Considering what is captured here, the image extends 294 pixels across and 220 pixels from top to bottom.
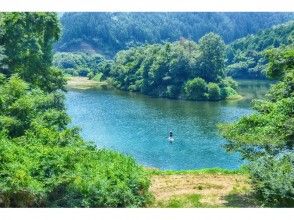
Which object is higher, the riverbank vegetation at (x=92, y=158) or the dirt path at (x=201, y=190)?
the riverbank vegetation at (x=92, y=158)

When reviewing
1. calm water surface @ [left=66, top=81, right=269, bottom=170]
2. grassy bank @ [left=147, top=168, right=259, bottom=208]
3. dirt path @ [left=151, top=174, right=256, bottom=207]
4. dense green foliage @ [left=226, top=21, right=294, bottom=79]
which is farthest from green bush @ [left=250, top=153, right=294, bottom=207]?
dense green foliage @ [left=226, top=21, right=294, bottom=79]

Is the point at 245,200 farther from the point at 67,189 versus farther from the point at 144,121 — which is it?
the point at 144,121

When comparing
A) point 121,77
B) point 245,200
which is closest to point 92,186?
point 245,200

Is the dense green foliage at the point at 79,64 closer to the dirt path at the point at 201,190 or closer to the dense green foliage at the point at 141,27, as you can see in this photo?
the dense green foliage at the point at 141,27

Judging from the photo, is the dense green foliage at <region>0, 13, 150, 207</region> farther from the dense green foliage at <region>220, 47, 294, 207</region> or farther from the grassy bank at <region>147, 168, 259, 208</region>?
the dense green foliage at <region>220, 47, 294, 207</region>

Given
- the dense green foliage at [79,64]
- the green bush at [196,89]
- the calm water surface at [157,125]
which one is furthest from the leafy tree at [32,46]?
the dense green foliage at [79,64]

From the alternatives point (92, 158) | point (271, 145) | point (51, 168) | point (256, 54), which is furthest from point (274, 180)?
point (256, 54)

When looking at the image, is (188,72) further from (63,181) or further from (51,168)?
(63,181)
